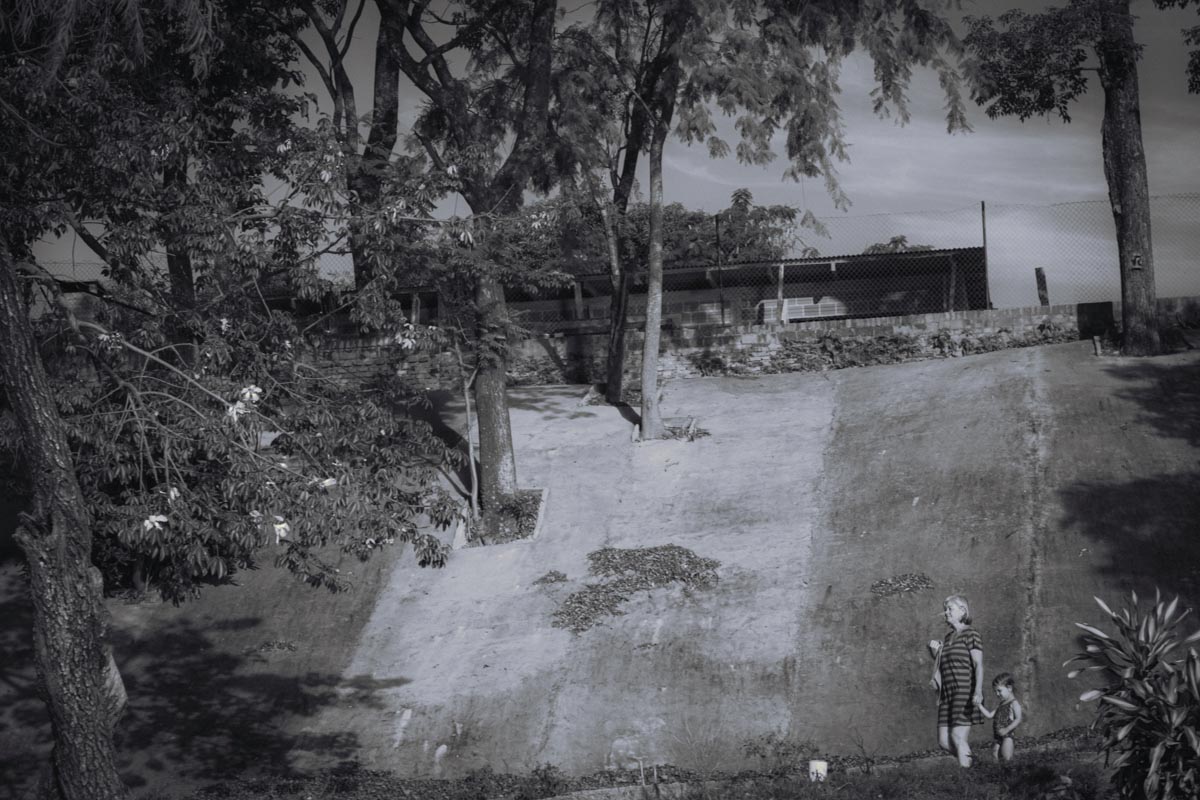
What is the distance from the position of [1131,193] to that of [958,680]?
11236 mm


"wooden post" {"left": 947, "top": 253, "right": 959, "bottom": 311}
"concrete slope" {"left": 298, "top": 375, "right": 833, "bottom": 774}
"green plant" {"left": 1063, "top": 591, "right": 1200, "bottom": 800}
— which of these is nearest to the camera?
"green plant" {"left": 1063, "top": 591, "right": 1200, "bottom": 800}

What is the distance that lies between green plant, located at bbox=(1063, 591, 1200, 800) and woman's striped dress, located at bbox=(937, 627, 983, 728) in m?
1.15

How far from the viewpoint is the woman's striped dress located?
305 inches

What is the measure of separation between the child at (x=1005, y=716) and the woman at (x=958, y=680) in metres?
0.12

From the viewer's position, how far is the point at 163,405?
28.2 ft

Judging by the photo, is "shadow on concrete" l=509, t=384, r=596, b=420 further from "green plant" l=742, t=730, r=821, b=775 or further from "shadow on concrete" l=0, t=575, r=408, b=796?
"green plant" l=742, t=730, r=821, b=775

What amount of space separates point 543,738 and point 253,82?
1040 centimetres

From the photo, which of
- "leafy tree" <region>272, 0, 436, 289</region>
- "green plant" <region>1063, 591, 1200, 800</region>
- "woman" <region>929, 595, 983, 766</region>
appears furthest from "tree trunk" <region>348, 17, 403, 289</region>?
"green plant" <region>1063, 591, 1200, 800</region>

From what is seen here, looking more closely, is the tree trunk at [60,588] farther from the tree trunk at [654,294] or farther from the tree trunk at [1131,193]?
the tree trunk at [1131,193]

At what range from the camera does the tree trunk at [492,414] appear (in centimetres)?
1519

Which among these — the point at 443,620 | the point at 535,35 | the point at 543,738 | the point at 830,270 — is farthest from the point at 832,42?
the point at 543,738

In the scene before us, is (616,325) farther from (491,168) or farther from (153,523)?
(153,523)

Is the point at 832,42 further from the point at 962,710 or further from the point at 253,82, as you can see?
the point at 962,710

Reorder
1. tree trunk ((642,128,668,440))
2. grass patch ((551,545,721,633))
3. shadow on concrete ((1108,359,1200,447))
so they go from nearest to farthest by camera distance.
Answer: grass patch ((551,545,721,633)), shadow on concrete ((1108,359,1200,447)), tree trunk ((642,128,668,440))
